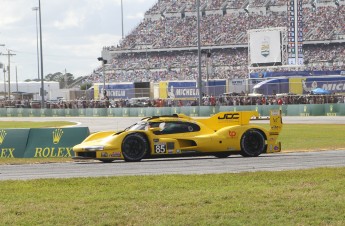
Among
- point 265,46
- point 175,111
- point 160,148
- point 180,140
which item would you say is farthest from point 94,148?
point 265,46

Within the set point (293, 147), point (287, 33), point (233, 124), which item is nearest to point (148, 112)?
point (287, 33)

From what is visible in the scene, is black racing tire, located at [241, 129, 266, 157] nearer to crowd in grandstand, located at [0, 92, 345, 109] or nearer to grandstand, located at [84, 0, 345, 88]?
crowd in grandstand, located at [0, 92, 345, 109]

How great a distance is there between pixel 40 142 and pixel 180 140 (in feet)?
19.0

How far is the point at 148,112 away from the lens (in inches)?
2817

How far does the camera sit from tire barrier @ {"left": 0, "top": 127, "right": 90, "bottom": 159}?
87.2 ft

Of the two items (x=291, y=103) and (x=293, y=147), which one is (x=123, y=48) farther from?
(x=293, y=147)

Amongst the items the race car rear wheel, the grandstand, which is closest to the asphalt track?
the race car rear wheel

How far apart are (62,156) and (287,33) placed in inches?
2727

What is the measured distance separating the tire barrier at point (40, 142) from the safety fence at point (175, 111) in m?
35.0

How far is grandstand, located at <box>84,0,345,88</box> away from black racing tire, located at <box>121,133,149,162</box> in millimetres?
84049

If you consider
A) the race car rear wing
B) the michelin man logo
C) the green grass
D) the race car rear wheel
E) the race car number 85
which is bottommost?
the race car rear wheel

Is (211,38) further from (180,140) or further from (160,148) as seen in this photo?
(160,148)

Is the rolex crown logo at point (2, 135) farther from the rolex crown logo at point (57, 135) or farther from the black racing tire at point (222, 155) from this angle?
the black racing tire at point (222, 155)

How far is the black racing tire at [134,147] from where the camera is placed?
73.5 ft
